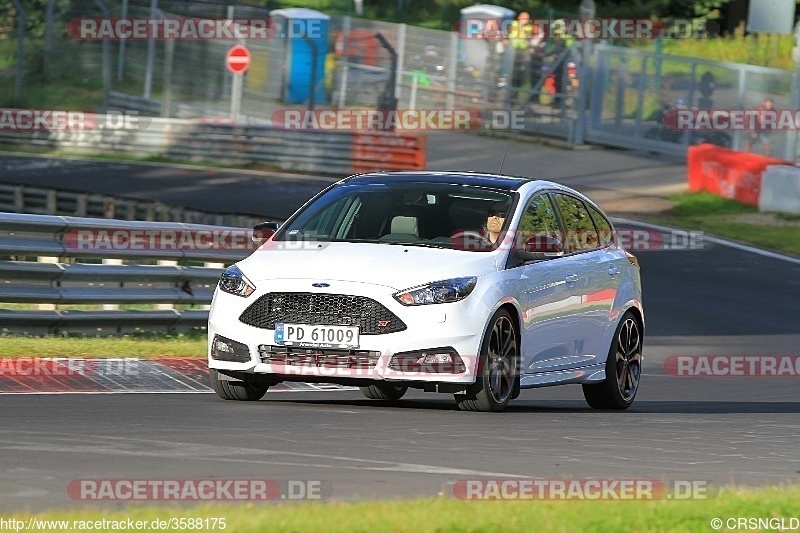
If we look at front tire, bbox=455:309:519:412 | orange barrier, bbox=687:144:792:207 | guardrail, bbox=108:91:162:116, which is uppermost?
front tire, bbox=455:309:519:412

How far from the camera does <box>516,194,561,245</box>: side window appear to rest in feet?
37.2

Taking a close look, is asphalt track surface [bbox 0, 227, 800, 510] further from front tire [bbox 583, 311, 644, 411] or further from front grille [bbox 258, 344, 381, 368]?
front grille [bbox 258, 344, 381, 368]

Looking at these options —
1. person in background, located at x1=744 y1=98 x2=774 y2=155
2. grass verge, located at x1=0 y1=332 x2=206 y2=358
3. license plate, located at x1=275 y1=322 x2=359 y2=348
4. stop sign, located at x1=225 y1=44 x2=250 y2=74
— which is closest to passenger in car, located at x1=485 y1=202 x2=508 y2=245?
license plate, located at x1=275 y1=322 x2=359 y2=348

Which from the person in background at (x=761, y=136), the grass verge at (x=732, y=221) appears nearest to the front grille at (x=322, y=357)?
the grass verge at (x=732, y=221)

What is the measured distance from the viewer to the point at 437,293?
33.6 feet

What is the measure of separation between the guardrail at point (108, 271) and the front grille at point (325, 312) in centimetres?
387

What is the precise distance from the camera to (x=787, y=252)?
25547 millimetres

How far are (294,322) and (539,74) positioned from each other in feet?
100

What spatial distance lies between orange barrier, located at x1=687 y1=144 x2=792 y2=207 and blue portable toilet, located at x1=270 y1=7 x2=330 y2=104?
10845 mm

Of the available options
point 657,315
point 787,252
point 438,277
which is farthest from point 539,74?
point 438,277

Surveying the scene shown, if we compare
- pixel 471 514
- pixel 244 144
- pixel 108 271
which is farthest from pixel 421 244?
pixel 244 144

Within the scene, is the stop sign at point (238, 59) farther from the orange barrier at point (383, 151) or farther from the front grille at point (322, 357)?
the front grille at point (322, 357)

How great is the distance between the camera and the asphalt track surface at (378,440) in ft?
24.4

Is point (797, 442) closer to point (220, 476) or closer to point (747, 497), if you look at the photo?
point (747, 497)
